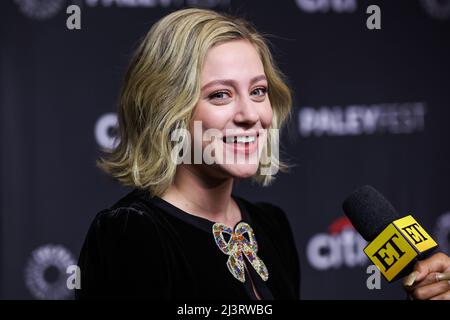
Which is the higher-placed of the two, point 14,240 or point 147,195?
point 147,195

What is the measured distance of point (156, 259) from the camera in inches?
56.9

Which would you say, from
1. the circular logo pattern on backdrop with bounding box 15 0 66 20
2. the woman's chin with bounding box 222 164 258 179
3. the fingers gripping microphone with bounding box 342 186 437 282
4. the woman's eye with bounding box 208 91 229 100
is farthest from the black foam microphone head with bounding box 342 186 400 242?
the circular logo pattern on backdrop with bounding box 15 0 66 20

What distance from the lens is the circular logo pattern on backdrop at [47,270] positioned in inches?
101

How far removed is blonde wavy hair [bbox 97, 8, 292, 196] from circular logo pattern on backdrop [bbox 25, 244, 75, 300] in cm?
98

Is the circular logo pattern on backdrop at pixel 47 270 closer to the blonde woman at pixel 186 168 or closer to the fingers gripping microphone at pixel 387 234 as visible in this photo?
the blonde woman at pixel 186 168

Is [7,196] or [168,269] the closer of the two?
[168,269]

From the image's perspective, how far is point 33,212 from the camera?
8.45 ft

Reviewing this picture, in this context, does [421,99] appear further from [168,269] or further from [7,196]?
[168,269]

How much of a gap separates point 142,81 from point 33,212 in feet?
3.76

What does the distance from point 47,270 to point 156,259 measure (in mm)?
1201

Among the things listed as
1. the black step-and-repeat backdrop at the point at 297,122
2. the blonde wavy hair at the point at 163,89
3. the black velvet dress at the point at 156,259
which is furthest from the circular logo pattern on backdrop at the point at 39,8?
the black velvet dress at the point at 156,259

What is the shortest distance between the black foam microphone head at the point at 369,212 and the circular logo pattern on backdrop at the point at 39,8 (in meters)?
1.46
